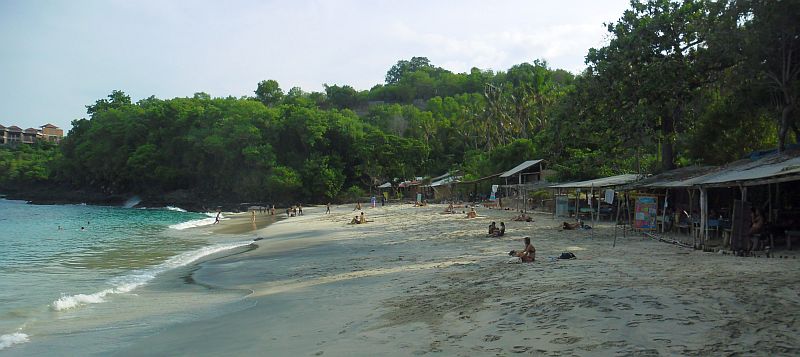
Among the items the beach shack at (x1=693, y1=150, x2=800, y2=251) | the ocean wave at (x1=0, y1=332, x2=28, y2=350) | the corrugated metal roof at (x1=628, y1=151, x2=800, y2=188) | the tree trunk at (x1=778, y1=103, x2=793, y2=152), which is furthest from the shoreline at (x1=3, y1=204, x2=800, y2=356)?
the tree trunk at (x1=778, y1=103, x2=793, y2=152)

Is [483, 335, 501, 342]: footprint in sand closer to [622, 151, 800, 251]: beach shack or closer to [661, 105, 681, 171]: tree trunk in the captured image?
[622, 151, 800, 251]: beach shack

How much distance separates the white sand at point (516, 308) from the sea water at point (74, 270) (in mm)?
2376

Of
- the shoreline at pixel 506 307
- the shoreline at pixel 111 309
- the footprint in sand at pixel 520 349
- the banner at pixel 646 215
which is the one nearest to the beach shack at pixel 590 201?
the banner at pixel 646 215

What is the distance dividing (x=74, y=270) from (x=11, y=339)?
838 centimetres

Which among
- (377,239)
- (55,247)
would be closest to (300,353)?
(377,239)

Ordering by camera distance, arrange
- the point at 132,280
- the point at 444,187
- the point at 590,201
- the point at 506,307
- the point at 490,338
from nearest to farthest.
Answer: the point at 490,338 < the point at 506,307 < the point at 132,280 < the point at 590,201 < the point at 444,187

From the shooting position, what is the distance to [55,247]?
2267cm

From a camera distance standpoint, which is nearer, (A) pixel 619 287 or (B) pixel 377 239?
(A) pixel 619 287

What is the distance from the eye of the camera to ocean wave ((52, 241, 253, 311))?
10545mm

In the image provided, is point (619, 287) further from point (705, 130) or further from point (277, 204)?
point (277, 204)

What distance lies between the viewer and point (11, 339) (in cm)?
805

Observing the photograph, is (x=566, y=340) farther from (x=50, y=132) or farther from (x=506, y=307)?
(x=50, y=132)

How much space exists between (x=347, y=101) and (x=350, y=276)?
99330mm

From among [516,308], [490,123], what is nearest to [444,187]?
[490,123]
